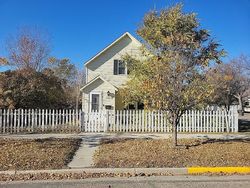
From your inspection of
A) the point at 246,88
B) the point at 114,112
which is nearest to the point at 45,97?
the point at 114,112

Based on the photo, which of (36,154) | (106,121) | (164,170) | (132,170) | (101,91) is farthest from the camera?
(101,91)

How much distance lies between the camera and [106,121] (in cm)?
1939

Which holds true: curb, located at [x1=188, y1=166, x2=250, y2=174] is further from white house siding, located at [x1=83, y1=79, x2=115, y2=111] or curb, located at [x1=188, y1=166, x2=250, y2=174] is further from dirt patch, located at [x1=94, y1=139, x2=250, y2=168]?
white house siding, located at [x1=83, y1=79, x2=115, y2=111]

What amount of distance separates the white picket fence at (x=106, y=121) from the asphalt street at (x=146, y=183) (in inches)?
404

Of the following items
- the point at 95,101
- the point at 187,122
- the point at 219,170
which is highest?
the point at 95,101

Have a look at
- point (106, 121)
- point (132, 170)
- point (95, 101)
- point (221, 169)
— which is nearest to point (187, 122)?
point (106, 121)

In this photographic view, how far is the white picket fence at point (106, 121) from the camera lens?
18875 millimetres

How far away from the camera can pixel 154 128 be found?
19.7 meters

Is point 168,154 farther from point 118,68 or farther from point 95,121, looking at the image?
point 118,68

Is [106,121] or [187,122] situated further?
[187,122]

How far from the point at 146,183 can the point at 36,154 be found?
4.65 m

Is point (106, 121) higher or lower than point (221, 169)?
higher

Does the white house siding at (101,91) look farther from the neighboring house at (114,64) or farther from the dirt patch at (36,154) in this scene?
the dirt patch at (36,154)

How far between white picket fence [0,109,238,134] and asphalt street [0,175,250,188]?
10260mm
